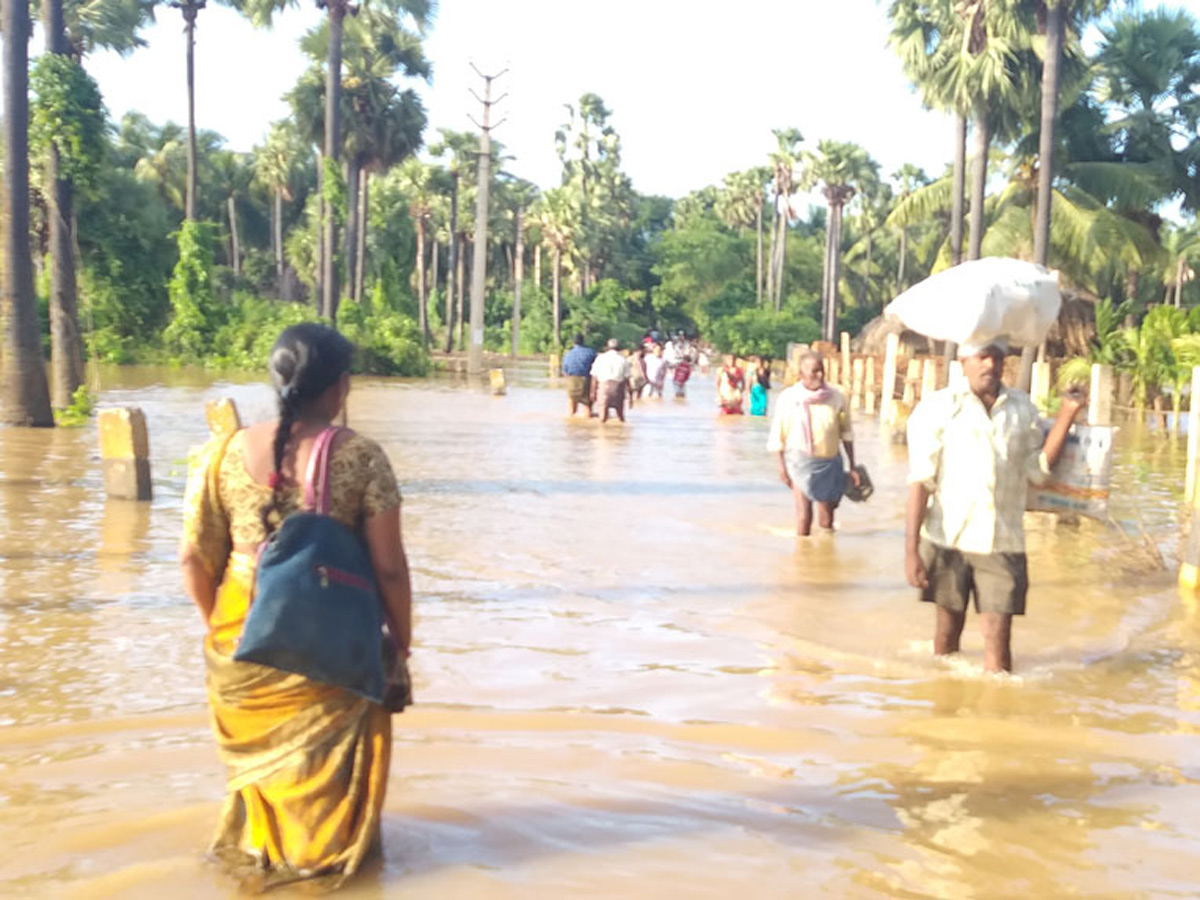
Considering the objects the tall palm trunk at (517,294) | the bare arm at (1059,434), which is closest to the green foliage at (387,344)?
the tall palm trunk at (517,294)

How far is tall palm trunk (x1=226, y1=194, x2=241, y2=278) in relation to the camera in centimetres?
6662

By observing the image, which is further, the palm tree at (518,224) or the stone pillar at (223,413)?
the palm tree at (518,224)

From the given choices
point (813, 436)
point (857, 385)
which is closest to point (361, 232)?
point (857, 385)

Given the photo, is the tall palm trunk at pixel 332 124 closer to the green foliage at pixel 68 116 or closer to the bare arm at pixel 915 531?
the green foliage at pixel 68 116

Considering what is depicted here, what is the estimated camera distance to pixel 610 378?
77.7ft

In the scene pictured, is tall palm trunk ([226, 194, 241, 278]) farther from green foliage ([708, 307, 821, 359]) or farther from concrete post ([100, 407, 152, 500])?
concrete post ([100, 407, 152, 500])

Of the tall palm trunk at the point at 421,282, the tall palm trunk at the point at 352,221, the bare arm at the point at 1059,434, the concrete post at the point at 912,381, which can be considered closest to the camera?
the bare arm at the point at 1059,434

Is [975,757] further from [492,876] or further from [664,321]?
[664,321]

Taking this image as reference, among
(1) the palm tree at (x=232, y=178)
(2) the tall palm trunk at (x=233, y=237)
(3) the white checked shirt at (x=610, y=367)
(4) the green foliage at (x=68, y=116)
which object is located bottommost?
(3) the white checked shirt at (x=610, y=367)

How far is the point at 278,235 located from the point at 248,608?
2625 inches

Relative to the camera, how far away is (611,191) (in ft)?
269

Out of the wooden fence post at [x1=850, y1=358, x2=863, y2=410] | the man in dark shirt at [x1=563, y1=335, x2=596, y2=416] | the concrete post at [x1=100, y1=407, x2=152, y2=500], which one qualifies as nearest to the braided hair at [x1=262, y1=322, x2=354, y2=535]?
the concrete post at [x1=100, y1=407, x2=152, y2=500]

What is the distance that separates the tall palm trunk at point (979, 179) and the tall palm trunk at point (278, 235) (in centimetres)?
4355

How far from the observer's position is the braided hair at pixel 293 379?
369 centimetres
